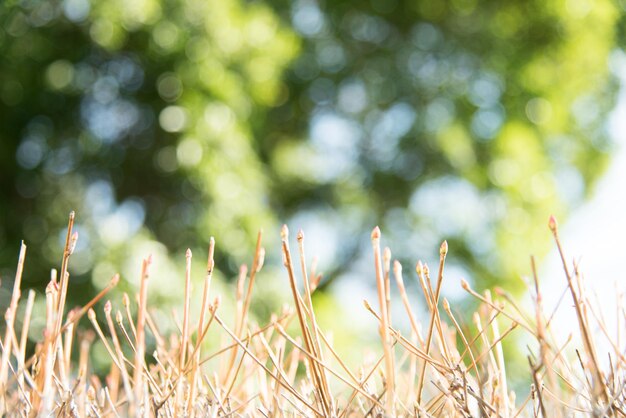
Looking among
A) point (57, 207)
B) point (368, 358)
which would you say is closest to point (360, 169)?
point (57, 207)

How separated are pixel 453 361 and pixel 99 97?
4277mm

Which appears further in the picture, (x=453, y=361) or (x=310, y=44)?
(x=310, y=44)

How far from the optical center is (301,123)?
564 cm

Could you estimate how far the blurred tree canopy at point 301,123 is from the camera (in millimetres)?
4148

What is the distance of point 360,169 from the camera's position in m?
5.57

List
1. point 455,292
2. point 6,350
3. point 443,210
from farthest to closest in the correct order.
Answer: point 443,210, point 455,292, point 6,350

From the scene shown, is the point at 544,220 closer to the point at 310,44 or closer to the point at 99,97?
the point at 310,44

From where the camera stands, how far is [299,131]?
564cm

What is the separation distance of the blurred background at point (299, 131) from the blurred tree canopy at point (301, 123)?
0.04 feet

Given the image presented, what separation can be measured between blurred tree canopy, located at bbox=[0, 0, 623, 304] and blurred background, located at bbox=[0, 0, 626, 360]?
0.01m

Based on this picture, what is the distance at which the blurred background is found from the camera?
414 centimetres

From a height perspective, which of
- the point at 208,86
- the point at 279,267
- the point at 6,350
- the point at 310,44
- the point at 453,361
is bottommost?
the point at 279,267

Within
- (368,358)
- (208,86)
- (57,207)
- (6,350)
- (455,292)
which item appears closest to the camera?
(6,350)

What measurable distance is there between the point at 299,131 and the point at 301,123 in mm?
60
